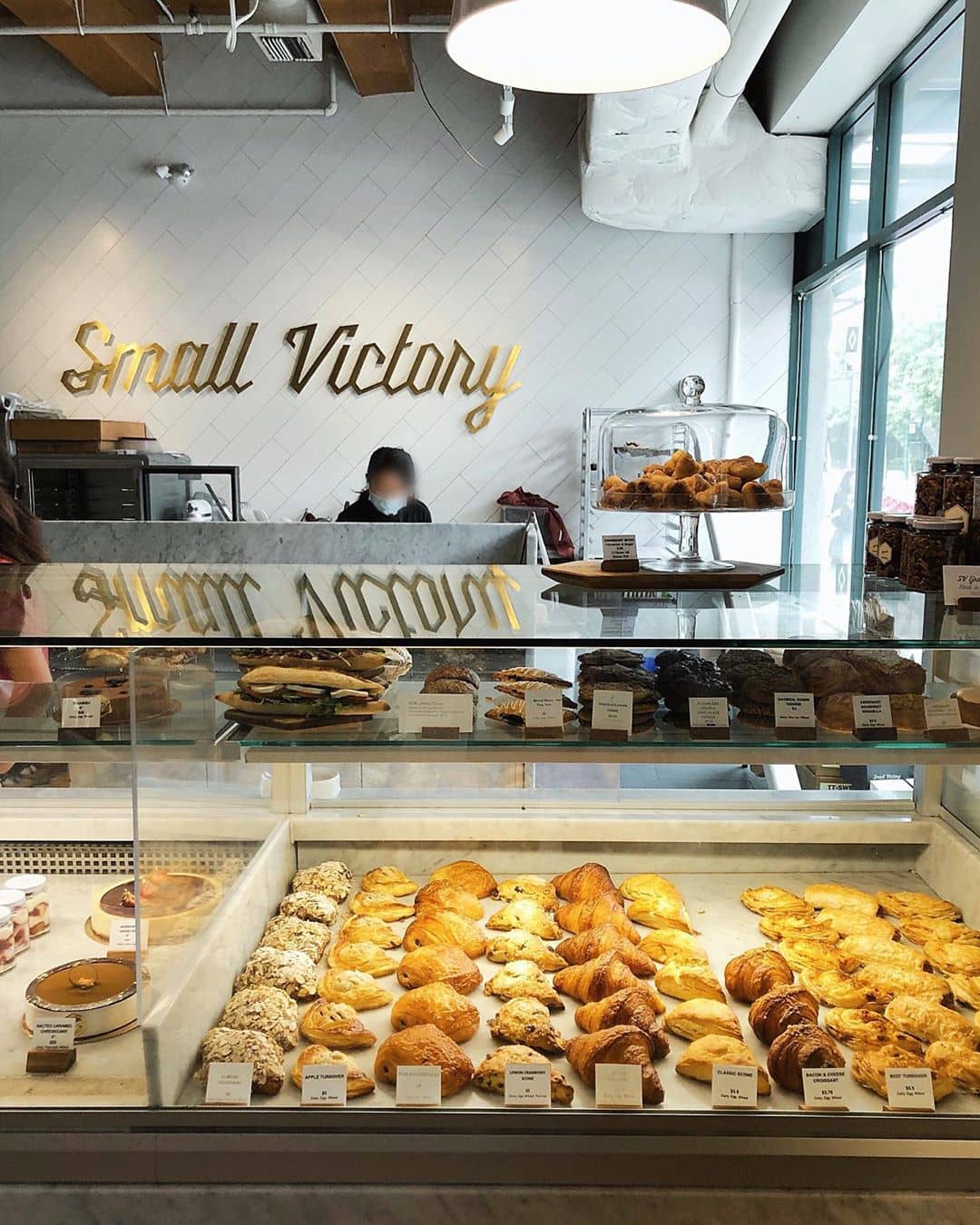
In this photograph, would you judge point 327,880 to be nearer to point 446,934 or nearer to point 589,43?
point 446,934

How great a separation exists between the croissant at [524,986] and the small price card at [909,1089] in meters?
0.54

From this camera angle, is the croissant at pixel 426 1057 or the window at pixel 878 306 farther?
the window at pixel 878 306

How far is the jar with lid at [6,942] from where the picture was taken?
6.32 feet

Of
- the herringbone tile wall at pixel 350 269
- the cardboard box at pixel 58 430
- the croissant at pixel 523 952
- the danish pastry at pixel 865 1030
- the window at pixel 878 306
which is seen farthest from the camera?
the herringbone tile wall at pixel 350 269

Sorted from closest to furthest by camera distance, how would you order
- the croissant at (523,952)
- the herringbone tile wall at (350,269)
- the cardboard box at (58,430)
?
the croissant at (523,952) < the cardboard box at (58,430) < the herringbone tile wall at (350,269)

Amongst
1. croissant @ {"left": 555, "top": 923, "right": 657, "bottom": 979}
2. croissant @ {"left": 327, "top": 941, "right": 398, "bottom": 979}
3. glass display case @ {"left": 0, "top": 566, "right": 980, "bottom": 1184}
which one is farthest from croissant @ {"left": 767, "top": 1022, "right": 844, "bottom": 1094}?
croissant @ {"left": 327, "top": 941, "right": 398, "bottom": 979}

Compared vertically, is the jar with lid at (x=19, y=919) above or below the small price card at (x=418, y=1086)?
above

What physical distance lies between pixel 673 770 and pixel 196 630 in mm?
1239

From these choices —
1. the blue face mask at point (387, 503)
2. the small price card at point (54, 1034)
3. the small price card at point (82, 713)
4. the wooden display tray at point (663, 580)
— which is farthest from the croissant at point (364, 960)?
the blue face mask at point (387, 503)

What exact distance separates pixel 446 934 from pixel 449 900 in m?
0.11

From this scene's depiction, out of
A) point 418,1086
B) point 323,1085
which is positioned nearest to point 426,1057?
point 418,1086

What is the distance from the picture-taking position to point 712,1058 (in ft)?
5.14

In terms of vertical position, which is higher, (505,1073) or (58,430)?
(58,430)

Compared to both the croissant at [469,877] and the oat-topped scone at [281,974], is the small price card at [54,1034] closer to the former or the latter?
the oat-topped scone at [281,974]
